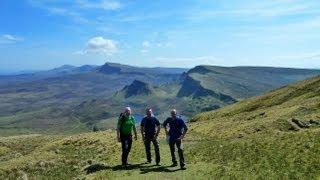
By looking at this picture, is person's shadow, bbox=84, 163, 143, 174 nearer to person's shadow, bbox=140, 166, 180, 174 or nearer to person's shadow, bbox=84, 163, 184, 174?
person's shadow, bbox=84, 163, 184, 174

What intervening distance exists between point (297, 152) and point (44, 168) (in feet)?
74.4

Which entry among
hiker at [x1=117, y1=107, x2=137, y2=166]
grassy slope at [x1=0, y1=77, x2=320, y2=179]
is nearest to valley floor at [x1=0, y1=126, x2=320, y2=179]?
grassy slope at [x1=0, y1=77, x2=320, y2=179]

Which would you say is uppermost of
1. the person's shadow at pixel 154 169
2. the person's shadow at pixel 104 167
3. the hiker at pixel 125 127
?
the hiker at pixel 125 127

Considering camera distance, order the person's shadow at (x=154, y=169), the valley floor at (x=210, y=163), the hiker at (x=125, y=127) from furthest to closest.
→ the hiker at (x=125, y=127) → the person's shadow at (x=154, y=169) → the valley floor at (x=210, y=163)

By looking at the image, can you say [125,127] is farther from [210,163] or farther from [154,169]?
[210,163]

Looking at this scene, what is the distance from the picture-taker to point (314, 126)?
157 feet

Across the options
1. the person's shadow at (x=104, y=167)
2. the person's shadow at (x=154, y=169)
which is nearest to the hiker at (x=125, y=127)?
the person's shadow at (x=104, y=167)

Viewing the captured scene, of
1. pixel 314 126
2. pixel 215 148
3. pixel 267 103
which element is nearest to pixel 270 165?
pixel 215 148

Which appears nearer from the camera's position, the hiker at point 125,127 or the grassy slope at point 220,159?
the grassy slope at point 220,159

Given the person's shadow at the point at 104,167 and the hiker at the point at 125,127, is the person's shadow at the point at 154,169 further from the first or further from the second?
the hiker at the point at 125,127

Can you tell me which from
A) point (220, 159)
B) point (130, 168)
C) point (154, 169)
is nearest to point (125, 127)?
point (130, 168)

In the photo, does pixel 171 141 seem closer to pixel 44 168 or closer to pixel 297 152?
pixel 297 152

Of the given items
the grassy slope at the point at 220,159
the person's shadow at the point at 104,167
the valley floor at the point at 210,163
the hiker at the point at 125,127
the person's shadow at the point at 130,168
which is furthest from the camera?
the person's shadow at the point at 104,167

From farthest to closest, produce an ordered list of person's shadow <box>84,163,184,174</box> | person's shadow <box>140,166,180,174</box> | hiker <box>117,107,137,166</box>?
1. hiker <box>117,107,137,166</box>
2. person's shadow <box>84,163,184,174</box>
3. person's shadow <box>140,166,180,174</box>
